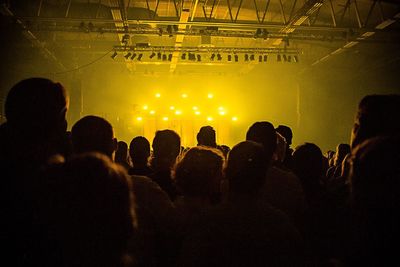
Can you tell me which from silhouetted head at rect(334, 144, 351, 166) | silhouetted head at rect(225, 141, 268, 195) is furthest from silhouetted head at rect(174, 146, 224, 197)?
silhouetted head at rect(334, 144, 351, 166)

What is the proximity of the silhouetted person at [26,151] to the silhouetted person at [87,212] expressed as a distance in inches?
7.2

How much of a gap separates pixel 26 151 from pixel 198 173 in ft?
3.16

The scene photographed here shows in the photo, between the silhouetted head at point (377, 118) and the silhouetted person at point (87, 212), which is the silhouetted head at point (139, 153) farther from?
the silhouetted person at point (87, 212)

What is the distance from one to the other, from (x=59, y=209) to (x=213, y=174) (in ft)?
3.90

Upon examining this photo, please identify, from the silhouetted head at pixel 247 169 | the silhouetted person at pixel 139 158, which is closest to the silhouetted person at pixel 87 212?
the silhouetted head at pixel 247 169

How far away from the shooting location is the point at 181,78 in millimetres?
21828

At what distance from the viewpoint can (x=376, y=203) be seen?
4.51 ft

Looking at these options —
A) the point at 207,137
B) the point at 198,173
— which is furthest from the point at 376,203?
the point at 207,137

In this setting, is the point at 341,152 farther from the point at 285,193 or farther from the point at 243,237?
the point at 243,237

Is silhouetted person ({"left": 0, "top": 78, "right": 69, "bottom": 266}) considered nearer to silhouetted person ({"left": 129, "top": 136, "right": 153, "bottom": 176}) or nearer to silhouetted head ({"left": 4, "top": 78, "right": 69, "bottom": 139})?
silhouetted head ({"left": 4, "top": 78, "right": 69, "bottom": 139})

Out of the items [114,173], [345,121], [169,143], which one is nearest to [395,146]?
[114,173]

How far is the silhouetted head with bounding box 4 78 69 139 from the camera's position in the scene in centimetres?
188

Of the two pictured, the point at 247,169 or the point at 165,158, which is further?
the point at 165,158

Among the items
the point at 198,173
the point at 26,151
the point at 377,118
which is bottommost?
the point at 198,173
